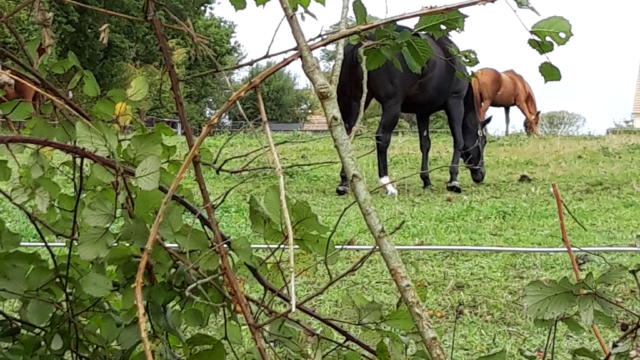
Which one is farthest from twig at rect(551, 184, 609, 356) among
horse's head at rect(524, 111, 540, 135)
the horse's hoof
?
horse's head at rect(524, 111, 540, 135)

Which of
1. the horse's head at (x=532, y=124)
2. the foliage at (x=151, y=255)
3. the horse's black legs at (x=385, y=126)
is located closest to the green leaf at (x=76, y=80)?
the foliage at (x=151, y=255)

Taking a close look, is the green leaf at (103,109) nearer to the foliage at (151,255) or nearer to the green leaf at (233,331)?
the foliage at (151,255)

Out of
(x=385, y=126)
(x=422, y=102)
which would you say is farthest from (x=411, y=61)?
(x=422, y=102)

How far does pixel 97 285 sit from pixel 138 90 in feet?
0.67

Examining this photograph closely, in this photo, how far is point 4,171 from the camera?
803 mm

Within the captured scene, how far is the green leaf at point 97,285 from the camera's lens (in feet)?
2.17

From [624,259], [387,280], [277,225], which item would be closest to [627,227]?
[624,259]

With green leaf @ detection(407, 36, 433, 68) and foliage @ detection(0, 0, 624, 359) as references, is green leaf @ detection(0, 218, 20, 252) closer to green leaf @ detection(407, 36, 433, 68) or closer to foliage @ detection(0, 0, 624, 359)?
foliage @ detection(0, 0, 624, 359)

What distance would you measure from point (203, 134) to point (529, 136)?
9.79m

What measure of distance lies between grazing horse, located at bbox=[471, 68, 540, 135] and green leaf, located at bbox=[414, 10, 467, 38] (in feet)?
31.0

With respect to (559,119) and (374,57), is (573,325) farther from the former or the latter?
(559,119)

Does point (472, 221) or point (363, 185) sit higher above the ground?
point (363, 185)

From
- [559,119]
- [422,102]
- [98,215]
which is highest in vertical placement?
[98,215]

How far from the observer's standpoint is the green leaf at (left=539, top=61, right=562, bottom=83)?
618mm
